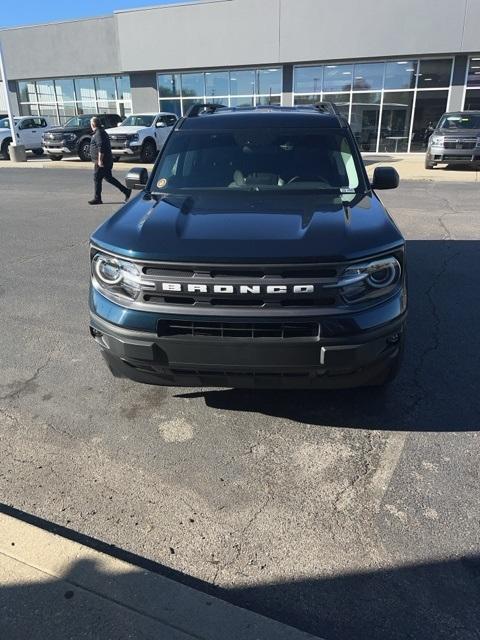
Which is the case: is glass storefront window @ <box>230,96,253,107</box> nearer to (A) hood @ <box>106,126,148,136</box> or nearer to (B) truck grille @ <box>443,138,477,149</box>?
(A) hood @ <box>106,126,148,136</box>

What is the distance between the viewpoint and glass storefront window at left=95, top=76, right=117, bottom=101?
2995cm

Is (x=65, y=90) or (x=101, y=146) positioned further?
(x=65, y=90)

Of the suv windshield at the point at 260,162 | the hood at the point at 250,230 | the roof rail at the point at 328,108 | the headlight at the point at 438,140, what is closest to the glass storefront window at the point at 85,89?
the headlight at the point at 438,140

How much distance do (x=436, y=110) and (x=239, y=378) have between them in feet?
79.1

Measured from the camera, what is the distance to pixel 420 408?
11.5ft

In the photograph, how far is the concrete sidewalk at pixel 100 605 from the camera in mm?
1994

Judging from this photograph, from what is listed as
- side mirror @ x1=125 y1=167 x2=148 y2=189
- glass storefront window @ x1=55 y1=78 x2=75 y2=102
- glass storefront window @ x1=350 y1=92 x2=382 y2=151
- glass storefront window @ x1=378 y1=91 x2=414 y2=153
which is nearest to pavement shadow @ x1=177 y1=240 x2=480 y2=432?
side mirror @ x1=125 y1=167 x2=148 y2=189

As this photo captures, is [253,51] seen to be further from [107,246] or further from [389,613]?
[389,613]

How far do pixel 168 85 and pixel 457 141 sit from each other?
54.0 ft

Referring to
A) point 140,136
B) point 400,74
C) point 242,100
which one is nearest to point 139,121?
point 140,136

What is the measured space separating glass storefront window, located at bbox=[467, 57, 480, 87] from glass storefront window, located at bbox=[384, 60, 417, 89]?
7.38 feet

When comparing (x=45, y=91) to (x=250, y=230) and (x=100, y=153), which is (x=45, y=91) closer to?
(x=100, y=153)

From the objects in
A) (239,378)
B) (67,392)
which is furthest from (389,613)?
(67,392)

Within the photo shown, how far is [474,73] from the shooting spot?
2225cm
